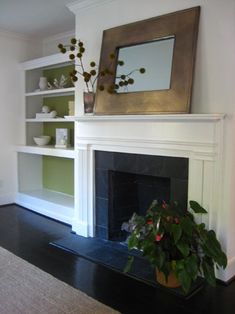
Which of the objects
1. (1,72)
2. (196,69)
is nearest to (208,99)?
(196,69)

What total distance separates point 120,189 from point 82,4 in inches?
77.1

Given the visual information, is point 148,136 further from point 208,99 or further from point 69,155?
point 69,155

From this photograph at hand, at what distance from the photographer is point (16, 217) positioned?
421 cm

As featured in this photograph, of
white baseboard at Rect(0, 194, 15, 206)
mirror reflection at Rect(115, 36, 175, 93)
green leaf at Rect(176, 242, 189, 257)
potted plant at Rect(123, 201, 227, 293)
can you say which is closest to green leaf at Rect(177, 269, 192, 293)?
potted plant at Rect(123, 201, 227, 293)

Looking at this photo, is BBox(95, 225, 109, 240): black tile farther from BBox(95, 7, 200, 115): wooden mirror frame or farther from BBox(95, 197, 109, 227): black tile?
BBox(95, 7, 200, 115): wooden mirror frame

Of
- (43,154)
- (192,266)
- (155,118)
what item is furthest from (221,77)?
(43,154)

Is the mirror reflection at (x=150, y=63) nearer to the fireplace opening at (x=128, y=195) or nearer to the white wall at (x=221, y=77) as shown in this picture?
Result: the white wall at (x=221, y=77)

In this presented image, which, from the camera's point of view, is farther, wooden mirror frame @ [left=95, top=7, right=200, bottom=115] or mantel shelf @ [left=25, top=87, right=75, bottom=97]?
mantel shelf @ [left=25, top=87, right=75, bottom=97]

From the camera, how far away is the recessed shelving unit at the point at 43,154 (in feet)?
14.3

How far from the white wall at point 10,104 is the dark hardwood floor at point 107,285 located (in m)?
1.34

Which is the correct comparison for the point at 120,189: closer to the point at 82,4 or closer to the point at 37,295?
the point at 37,295

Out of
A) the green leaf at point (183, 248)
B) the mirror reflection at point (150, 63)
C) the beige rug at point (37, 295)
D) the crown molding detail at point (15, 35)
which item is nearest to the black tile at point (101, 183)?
the mirror reflection at point (150, 63)

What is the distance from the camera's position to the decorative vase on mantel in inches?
128

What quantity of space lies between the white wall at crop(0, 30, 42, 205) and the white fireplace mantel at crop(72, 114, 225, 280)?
169 cm
